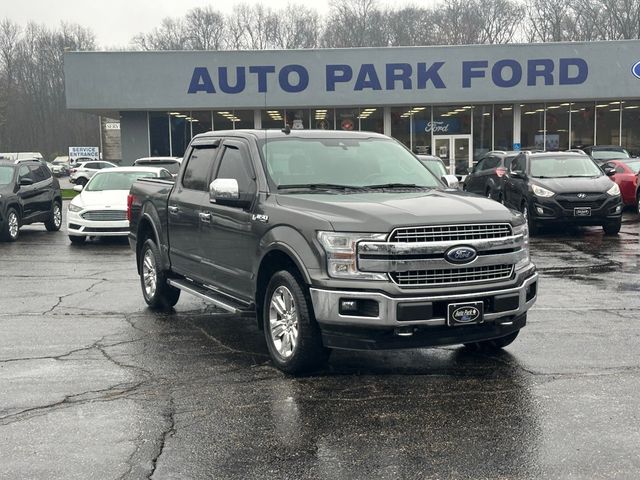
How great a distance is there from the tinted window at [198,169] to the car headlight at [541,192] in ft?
31.1

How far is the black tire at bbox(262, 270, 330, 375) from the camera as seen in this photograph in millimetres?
5848

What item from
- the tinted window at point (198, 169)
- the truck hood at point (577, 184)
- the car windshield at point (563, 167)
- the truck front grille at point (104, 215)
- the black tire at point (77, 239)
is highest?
the tinted window at point (198, 169)

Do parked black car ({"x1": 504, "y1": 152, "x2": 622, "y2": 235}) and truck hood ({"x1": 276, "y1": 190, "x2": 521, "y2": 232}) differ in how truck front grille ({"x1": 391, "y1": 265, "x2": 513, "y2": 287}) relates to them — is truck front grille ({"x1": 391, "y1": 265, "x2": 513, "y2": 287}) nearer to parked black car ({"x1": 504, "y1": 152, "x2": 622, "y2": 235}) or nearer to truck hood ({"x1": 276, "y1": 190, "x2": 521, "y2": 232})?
truck hood ({"x1": 276, "y1": 190, "x2": 521, "y2": 232})

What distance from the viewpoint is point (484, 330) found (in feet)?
19.4

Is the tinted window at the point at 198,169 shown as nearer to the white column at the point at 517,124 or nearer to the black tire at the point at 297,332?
the black tire at the point at 297,332

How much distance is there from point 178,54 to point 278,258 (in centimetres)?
2776

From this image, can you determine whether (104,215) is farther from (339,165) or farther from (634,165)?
(634,165)

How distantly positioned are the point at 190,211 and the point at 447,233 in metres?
3.06

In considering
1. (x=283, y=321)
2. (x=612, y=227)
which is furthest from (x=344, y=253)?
(x=612, y=227)

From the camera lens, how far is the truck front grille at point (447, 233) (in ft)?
18.4

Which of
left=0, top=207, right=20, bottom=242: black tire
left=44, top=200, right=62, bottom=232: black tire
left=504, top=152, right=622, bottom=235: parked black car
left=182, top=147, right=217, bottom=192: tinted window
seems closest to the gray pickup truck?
left=182, top=147, right=217, bottom=192: tinted window

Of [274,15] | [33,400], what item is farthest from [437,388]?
[274,15]

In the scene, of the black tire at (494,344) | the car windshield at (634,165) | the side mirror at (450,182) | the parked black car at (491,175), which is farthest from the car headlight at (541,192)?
the black tire at (494,344)

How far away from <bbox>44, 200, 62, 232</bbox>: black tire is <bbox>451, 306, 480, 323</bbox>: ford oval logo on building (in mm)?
14597
